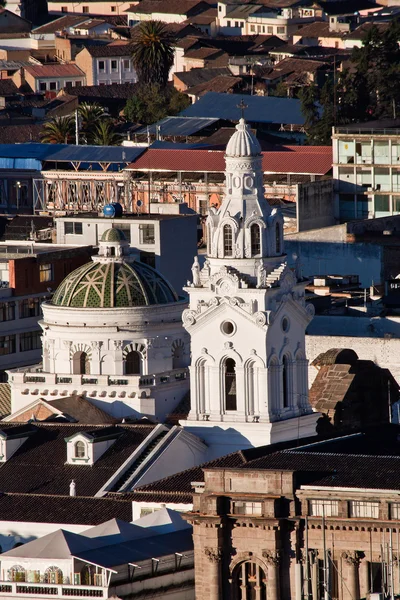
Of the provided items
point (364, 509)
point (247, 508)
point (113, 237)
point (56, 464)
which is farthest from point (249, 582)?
point (113, 237)

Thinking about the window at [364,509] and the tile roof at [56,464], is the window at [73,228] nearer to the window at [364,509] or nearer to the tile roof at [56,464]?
the tile roof at [56,464]

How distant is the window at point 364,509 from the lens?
119312mm

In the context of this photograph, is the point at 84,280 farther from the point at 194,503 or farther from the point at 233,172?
the point at 194,503

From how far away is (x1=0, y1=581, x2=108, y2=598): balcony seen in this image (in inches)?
4749

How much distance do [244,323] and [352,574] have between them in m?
25.6

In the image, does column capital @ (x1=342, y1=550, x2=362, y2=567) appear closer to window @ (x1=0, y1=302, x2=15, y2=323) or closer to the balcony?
the balcony

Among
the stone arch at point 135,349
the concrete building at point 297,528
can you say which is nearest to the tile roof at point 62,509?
the concrete building at point 297,528

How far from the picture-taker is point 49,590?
12219 centimetres

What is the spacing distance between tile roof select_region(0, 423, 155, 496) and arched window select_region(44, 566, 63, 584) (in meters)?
16.5

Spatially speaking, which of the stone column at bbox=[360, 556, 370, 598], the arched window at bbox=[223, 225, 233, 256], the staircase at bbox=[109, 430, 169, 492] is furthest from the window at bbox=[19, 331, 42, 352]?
the stone column at bbox=[360, 556, 370, 598]

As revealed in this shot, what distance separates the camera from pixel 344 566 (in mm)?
120062

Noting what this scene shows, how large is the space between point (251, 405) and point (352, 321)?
110 ft

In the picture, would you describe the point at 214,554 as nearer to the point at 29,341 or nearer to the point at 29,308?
the point at 29,341

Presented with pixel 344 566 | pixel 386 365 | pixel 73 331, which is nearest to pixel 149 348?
pixel 73 331
